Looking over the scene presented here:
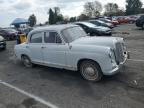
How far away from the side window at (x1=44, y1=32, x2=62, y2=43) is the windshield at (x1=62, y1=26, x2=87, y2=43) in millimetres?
267

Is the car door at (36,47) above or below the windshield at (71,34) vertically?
below

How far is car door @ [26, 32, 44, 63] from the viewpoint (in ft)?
29.0

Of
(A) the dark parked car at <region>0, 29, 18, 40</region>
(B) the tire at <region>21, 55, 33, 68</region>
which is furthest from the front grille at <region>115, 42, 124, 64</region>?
(A) the dark parked car at <region>0, 29, 18, 40</region>

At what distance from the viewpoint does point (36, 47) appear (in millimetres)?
9031

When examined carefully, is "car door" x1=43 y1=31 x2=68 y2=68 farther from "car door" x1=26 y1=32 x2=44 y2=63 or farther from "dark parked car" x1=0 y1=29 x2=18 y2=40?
"dark parked car" x1=0 y1=29 x2=18 y2=40

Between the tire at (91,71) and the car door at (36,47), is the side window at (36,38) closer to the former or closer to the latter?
the car door at (36,47)

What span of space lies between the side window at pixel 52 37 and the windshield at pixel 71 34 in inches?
10.5

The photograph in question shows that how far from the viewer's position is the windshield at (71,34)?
786 centimetres

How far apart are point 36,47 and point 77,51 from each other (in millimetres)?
2427

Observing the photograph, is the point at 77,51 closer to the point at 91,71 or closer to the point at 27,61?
the point at 91,71

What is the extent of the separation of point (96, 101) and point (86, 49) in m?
1.90

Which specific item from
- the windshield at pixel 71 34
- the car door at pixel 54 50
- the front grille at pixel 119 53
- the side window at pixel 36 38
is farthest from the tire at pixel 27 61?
the front grille at pixel 119 53

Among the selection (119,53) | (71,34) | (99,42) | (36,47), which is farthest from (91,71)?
(36,47)

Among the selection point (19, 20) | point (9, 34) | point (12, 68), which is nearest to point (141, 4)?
point (19, 20)
